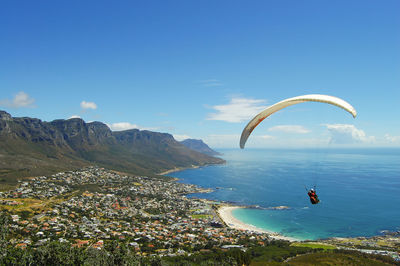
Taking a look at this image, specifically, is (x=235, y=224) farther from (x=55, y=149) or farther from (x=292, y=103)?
(x=55, y=149)

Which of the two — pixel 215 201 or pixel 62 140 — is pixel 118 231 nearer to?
pixel 215 201

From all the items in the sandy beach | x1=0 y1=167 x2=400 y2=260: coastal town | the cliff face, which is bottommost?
the sandy beach

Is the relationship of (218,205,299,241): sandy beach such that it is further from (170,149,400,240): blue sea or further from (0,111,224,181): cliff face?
(0,111,224,181): cliff face

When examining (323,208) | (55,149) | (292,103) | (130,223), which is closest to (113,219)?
(130,223)

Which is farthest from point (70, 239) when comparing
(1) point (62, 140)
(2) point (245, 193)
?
(1) point (62, 140)

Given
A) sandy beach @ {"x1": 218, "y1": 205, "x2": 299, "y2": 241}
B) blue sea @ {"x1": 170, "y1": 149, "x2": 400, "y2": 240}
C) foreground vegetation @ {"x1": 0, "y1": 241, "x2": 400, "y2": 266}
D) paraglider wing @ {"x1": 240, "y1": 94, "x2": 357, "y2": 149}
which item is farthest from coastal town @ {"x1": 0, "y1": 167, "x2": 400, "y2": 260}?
paraglider wing @ {"x1": 240, "y1": 94, "x2": 357, "y2": 149}
